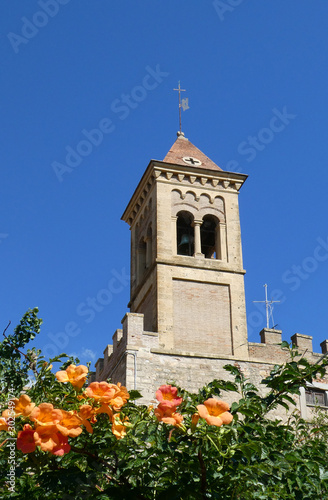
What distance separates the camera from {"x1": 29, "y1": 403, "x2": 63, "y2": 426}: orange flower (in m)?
4.39

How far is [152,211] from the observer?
25750 mm

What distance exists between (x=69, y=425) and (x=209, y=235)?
22404 millimetres

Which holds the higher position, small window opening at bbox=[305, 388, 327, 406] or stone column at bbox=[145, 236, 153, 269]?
stone column at bbox=[145, 236, 153, 269]

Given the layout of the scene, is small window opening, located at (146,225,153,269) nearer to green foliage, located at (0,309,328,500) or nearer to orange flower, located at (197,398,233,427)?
green foliage, located at (0,309,328,500)

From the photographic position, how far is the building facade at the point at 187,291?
21812 millimetres

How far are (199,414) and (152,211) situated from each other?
69.7ft

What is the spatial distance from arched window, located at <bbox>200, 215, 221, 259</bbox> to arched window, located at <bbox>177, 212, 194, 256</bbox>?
57cm

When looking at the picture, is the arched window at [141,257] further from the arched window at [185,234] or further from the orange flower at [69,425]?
the orange flower at [69,425]

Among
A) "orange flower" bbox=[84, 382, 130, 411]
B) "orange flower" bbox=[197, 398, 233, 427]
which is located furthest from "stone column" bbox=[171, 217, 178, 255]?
"orange flower" bbox=[197, 398, 233, 427]

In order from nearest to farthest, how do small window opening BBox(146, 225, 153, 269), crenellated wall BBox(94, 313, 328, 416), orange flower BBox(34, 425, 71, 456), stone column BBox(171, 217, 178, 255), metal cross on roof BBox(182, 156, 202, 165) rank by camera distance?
orange flower BBox(34, 425, 71, 456) < crenellated wall BBox(94, 313, 328, 416) < stone column BBox(171, 217, 178, 255) < small window opening BBox(146, 225, 153, 269) < metal cross on roof BBox(182, 156, 202, 165)

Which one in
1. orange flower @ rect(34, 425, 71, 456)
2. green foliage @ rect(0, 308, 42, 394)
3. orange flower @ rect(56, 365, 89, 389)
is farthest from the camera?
green foliage @ rect(0, 308, 42, 394)

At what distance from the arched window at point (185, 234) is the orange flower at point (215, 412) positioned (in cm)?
2064

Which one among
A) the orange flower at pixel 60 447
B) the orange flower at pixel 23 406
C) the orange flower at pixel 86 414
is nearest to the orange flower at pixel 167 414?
the orange flower at pixel 86 414

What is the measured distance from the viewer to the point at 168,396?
15.9 feet
